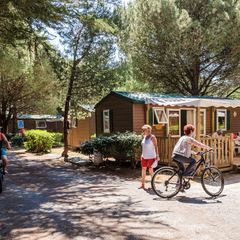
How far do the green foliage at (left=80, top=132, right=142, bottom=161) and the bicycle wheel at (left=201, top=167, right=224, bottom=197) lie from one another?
493cm

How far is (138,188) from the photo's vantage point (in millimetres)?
9438

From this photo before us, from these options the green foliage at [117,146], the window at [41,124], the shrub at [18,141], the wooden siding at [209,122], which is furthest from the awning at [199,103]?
the window at [41,124]

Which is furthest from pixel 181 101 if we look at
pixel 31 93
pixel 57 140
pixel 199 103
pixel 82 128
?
pixel 57 140

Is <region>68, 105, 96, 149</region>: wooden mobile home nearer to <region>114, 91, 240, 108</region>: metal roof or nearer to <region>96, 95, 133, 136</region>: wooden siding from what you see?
<region>96, 95, 133, 136</region>: wooden siding

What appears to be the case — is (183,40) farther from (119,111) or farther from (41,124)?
(41,124)

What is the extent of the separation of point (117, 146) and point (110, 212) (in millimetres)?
6751

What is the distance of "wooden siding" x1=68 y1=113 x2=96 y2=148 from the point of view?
2452 cm

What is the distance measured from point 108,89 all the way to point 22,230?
12974 millimetres

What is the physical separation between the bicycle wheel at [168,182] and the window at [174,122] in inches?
324

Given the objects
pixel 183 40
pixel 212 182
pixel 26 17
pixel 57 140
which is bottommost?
pixel 57 140

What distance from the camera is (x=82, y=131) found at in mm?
25438

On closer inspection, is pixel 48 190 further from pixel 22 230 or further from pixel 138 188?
pixel 22 230

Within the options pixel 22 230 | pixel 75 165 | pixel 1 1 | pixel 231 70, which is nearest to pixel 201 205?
pixel 22 230

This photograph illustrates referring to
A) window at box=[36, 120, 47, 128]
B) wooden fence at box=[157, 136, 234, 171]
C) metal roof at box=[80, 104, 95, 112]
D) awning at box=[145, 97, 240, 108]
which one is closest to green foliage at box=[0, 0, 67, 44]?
awning at box=[145, 97, 240, 108]
